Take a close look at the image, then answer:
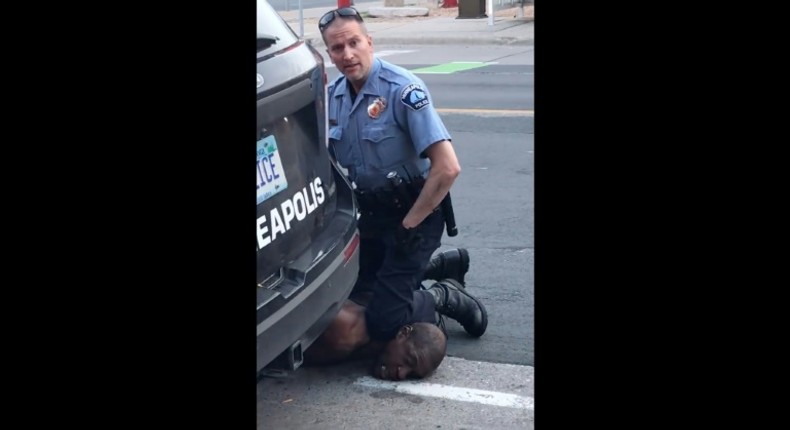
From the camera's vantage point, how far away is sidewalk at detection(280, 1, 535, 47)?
1806 cm

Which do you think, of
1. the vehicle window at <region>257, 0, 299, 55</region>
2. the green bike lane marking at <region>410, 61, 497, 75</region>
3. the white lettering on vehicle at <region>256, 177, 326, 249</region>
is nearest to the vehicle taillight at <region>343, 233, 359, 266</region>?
the white lettering on vehicle at <region>256, 177, 326, 249</region>

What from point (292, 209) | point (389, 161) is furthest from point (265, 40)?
point (389, 161)

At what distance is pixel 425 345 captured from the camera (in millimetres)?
4070

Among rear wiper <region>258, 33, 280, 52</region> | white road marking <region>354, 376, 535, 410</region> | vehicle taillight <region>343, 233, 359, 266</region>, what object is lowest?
white road marking <region>354, 376, 535, 410</region>

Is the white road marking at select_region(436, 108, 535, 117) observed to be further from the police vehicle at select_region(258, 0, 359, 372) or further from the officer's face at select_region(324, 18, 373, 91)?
the police vehicle at select_region(258, 0, 359, 372)

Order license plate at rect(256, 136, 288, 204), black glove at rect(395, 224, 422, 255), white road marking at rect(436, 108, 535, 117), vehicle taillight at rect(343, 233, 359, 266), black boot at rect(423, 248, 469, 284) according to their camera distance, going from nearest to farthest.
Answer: license plate at rect(256, 136, 288, 204)
vehicle taillight at rect(343, 233, 359, 266)
black glove at rect(395, 224, 422, 255)
black boot at rect(423, 248, 469, 284)
white road marking at rect(436, 108, 535, 117)

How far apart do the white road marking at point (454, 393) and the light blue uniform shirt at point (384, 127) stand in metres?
0.75

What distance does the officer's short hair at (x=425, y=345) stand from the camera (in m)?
4.07

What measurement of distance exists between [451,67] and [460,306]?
1077 cm

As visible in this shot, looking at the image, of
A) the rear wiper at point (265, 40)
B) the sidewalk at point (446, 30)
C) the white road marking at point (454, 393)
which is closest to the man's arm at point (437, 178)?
the white road marking at point (454, 393)

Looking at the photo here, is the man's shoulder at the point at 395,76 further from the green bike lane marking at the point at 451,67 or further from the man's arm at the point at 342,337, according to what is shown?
the green bike lane marking at the point at 451,67
